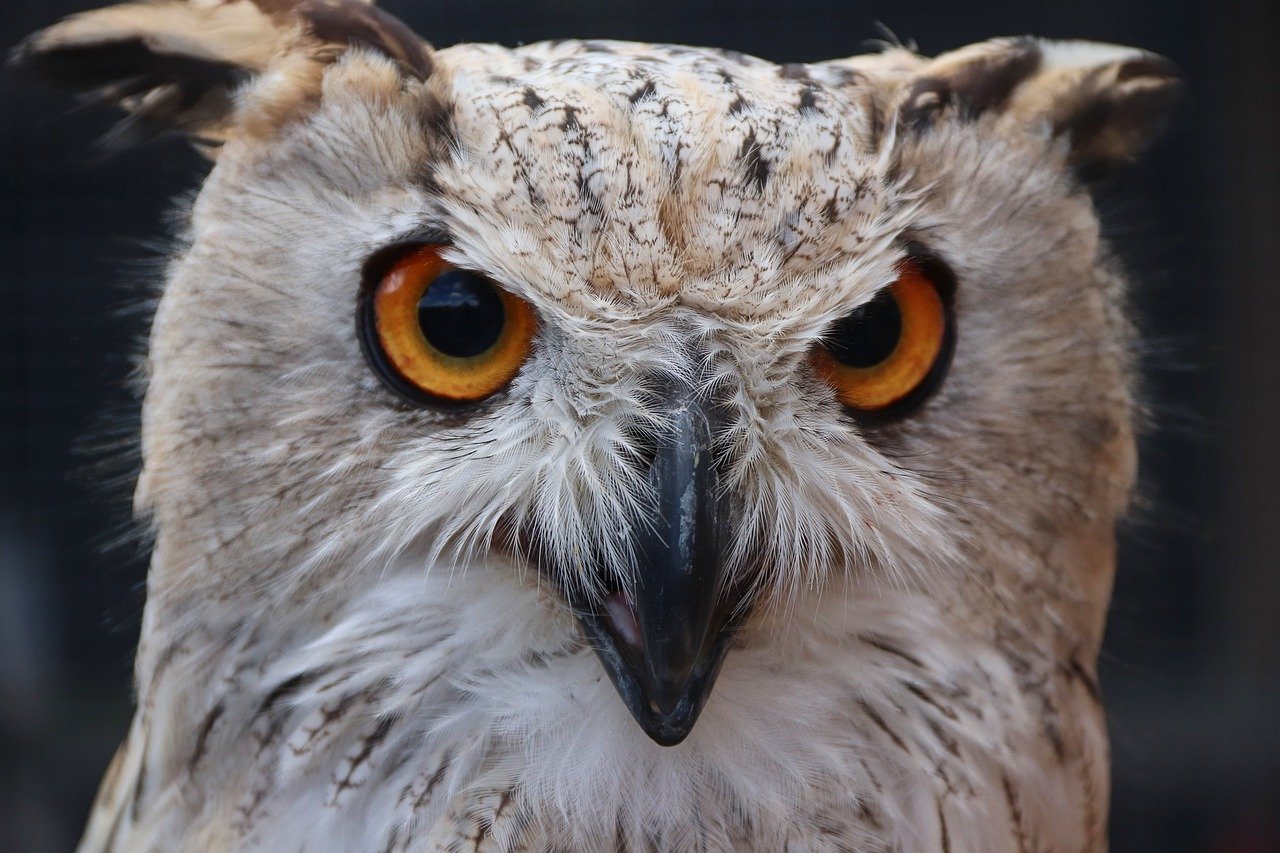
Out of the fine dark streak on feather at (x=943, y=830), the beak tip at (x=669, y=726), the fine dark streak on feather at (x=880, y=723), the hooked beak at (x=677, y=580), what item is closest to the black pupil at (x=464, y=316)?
the hooked beak at (x=677, y=580)

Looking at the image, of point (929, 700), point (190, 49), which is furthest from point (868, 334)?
point (190, 49)

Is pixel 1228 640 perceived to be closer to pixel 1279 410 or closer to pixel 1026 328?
pixel 1279 410

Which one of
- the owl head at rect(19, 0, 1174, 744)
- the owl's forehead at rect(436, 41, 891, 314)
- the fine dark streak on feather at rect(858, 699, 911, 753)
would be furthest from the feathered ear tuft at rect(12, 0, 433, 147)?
the fine dark streak on feather at rect(858, 699, 911, 753)

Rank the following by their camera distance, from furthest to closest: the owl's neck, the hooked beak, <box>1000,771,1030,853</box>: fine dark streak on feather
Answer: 1. <box>1000,771,1030,853</box>: fine dark streak on feather
2. the owl's neck
3. the hooked beak

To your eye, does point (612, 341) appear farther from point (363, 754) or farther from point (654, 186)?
point (363, 754)

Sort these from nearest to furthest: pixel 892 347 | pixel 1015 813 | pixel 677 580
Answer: pixel 677 580
pixel 892 347
pixel 1015 813

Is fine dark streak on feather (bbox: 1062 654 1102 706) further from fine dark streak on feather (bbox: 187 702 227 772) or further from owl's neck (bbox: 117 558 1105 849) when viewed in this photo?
fine dark streak on feather (bbox: 187 702 227 772)

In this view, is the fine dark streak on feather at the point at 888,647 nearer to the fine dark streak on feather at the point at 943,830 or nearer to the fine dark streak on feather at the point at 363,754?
the fine dark streak on feather at the point at 943,830
